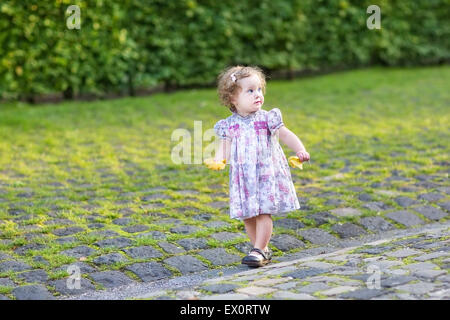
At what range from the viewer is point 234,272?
165 inches

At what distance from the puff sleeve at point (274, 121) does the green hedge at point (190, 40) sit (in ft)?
19.3

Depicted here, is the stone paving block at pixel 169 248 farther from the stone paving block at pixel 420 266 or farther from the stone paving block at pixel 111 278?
the stone paving block at pixel 420 266

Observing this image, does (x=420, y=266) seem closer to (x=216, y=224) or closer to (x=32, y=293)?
(x=216, y=224)

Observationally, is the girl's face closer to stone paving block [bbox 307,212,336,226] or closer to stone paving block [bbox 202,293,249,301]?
stone paving block [bbox 307,212,336,226]

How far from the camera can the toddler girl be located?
14.2 feet

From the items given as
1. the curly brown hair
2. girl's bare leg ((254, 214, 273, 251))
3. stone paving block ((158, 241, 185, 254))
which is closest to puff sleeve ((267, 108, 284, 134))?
the curly brown hair

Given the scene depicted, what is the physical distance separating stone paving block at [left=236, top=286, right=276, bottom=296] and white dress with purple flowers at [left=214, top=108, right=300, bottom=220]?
0.72 meters

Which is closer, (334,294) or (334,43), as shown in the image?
(334,294)

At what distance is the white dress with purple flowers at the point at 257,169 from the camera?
4.34m

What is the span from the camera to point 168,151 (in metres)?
7.42

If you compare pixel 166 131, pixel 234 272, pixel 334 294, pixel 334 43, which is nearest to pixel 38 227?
pixel 234 272

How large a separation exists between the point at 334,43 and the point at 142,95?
12.3 ft

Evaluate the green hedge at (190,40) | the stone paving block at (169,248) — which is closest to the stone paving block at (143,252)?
the stone paving block at (169,248)
